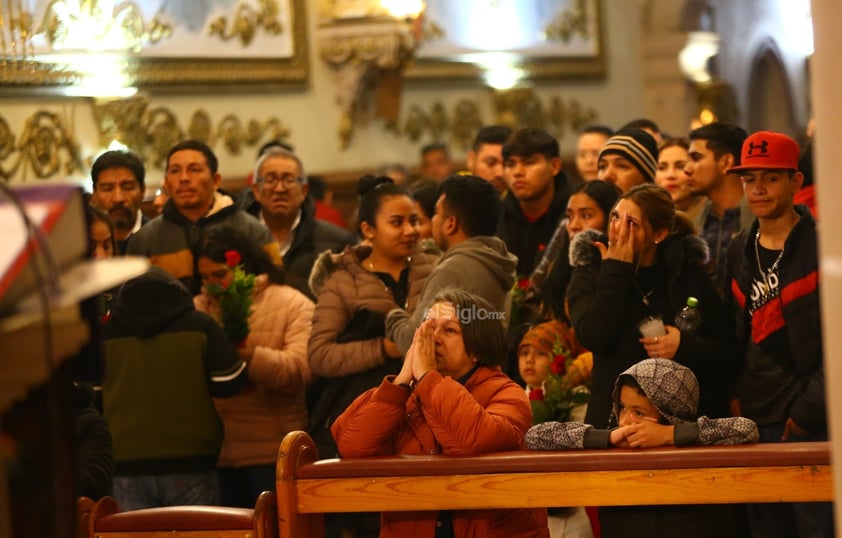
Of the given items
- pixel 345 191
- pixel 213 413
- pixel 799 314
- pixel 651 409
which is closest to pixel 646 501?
pixel 651 409

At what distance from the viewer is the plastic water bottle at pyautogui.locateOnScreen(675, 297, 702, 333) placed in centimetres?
479

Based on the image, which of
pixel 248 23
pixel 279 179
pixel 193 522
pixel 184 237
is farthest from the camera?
pixel 248 23

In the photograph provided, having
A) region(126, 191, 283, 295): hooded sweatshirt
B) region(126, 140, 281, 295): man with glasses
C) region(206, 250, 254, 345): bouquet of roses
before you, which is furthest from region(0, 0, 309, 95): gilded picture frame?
region(206, 250, 254, 345): bouquet of roses

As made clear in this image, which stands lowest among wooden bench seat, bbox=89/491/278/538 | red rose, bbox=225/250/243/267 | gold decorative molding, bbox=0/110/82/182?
wooden bench seat, bbox=89/491/278/538

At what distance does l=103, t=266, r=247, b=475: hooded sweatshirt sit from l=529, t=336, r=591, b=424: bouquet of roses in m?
1.14

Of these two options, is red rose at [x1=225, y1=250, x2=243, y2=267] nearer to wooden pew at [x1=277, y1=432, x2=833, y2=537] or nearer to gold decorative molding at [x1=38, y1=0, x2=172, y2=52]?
wooden pew at [x1=277, y1=432, x2=833, y2=537]

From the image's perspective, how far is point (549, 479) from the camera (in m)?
3.74

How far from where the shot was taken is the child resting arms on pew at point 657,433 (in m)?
3.95

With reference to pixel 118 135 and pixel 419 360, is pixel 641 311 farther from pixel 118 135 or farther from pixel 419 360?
pixel 118 135

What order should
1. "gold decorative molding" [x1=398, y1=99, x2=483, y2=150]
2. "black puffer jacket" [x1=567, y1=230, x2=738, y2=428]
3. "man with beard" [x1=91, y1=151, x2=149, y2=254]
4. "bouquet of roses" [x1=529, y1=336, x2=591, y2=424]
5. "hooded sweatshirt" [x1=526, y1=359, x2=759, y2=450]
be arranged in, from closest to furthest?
"hooded sweatshirt" [x1=526, y1=359, x2=759, y2=450] → "black puffer jacket" [x1=567, y1=230, x2=738, y2=428] → "bouquet of roses" [x1=529, y1=336, x2=591, y2=424] → "man with beard" [x1=91, y1=151, x2=149, y2=254] → "gold decorative molding" [x1=398, y1=99, x2=483, y2=150]

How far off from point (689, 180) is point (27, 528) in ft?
14.3

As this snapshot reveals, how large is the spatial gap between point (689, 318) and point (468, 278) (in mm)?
765

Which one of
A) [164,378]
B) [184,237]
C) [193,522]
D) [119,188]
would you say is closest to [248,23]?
[119,188]

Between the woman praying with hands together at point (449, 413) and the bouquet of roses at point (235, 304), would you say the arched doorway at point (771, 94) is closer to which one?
the bouquet of roses at point (235, 304)
